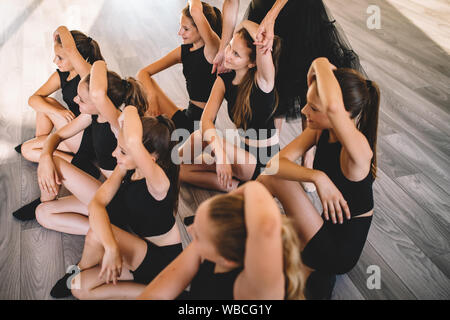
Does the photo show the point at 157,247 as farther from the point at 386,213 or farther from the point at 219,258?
the point at 386,213

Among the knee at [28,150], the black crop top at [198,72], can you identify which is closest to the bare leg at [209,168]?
the black crop top at [198,72]

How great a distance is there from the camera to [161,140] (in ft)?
4.71

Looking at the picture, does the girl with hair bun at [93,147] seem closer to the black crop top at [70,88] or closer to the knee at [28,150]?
the black crop top at [70,88]

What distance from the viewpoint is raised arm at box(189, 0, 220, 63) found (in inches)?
77.5

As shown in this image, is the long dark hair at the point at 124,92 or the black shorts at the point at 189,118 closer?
the long dark hair at the point at 124,92

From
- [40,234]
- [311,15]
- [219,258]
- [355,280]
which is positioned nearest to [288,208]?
[355,280]

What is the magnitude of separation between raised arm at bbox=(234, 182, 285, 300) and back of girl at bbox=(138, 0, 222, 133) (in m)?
1.38

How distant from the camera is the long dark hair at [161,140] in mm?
1423

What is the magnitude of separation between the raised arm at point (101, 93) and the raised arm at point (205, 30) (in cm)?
58

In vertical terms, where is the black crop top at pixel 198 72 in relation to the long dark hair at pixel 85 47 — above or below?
below

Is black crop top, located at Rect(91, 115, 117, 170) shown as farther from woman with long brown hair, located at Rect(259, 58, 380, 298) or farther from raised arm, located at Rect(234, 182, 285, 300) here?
raised arm, located at Rect(234, 182, 285, 300)

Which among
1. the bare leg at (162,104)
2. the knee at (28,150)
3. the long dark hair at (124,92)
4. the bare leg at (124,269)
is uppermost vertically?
the long dark hair at (124,92)

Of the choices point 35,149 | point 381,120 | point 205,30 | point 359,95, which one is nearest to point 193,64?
point 205,30

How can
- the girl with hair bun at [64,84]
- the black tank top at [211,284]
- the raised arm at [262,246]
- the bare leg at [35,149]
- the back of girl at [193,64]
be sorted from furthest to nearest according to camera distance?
the bare leg at [35,149] → the back of girl at [193,64] → the girl with hair bun at [64,84] → the black tank top at [211,284] → the raised arm at [262,246]
